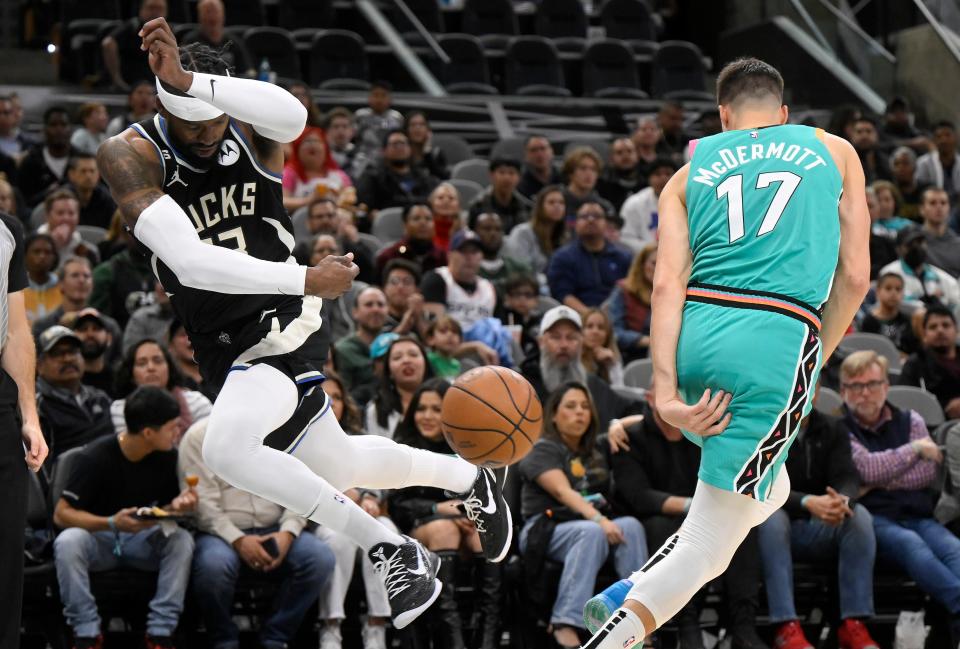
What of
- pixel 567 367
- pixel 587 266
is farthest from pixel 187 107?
pixel 587 266

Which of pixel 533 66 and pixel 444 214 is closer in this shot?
pixel 444 214

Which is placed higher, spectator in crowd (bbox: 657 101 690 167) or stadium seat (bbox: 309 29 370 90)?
stadium seat (bbox: 309 29 370 90)

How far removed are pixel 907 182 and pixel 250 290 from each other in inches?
393

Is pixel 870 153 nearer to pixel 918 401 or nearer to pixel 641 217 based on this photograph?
pixel 641 217

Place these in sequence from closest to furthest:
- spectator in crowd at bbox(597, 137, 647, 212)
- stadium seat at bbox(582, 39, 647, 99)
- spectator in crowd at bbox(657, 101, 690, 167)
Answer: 1. spectator in crowd at bbox(597, 137, 647, 212)
2. spectator in crowd at bbox(657, 101, 690, 167)
3. stadium seat at bbox(582, 39, 647, 99)

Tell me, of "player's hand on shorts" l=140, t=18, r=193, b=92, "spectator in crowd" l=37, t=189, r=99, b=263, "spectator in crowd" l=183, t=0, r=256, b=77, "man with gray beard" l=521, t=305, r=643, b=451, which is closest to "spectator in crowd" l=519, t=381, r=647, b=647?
"man with gray beard" l=521, t=305, r=643, b=451

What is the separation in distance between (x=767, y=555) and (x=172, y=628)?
328 centimetres

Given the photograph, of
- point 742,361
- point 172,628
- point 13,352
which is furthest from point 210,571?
point 742,361

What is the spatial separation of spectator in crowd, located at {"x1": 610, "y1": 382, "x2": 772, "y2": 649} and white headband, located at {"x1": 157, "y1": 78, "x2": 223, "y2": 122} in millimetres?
3511

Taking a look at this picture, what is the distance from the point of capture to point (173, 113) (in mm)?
4879

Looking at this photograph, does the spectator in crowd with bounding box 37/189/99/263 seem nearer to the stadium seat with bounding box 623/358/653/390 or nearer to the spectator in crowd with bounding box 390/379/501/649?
the spectator in crowd with bounding box 390/379/501/649

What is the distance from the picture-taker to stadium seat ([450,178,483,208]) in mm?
12398

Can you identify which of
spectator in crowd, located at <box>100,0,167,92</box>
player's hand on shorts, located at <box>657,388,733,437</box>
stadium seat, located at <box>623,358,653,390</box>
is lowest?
stadium seat, located at <box>623,358,653,390</box>

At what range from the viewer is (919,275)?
36.7 feet
